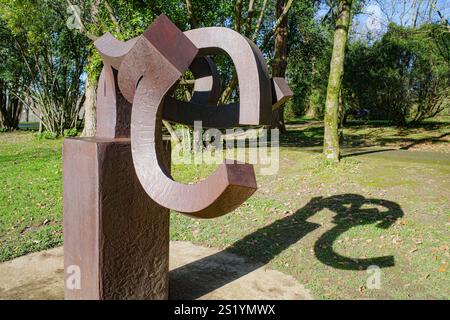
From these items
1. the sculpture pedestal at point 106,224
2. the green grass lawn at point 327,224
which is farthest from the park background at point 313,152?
the sculpture pedestal at point 106,224

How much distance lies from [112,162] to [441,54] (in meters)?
17.9

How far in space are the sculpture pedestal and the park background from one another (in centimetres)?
203

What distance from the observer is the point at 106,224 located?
3.32 m

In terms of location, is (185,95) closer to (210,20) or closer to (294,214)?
(210,20)

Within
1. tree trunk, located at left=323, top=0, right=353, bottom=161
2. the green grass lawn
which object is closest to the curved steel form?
the green grass lawn

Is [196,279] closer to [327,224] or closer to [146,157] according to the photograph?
[146,157]

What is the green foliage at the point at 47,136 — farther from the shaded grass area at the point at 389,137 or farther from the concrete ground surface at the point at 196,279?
the concrete ground surface at the point at 196,279

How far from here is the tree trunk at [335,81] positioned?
9.95m

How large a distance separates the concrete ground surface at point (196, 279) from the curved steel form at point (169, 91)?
6.08ft

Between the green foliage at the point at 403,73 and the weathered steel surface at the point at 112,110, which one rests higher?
the green foliage at the point at 403,73

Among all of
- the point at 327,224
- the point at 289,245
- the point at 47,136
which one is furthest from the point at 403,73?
the point at 47,136

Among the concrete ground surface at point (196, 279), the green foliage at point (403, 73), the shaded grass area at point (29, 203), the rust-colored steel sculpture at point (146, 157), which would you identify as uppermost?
the green foliage at point (403, 73)

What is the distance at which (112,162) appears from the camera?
335 centimetres

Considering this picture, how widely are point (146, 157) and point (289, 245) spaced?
3.47 metres
